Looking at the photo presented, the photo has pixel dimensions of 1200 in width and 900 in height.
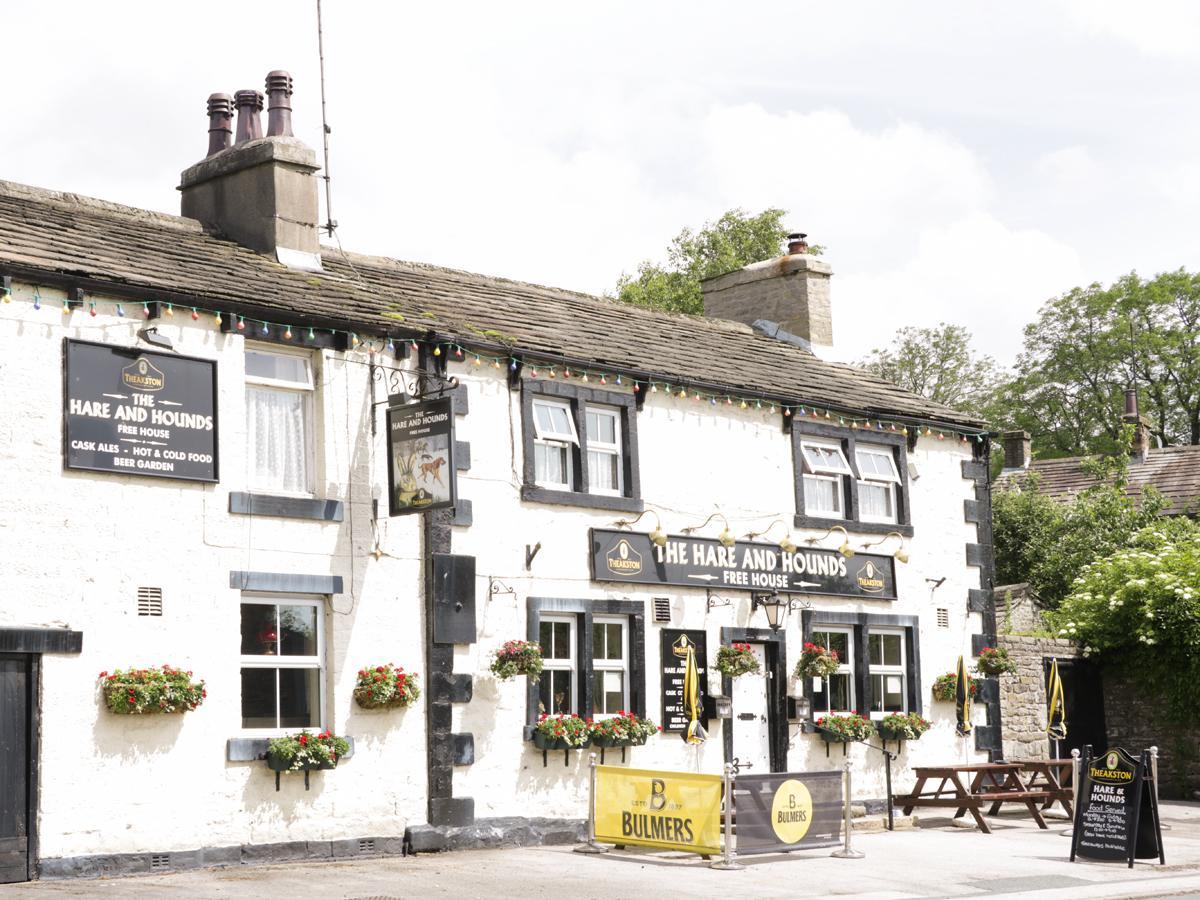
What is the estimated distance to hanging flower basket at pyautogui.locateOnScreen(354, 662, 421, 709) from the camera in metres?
16.3

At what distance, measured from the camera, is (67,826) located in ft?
46.5

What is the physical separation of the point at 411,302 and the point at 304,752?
19.5 ft

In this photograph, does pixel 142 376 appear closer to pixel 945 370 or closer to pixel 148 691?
pixel 148 691

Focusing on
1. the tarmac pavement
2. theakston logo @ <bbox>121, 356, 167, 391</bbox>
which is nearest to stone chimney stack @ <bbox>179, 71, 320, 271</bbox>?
theakston logo @ <bbox>121, 356, 167, 391</bbox>

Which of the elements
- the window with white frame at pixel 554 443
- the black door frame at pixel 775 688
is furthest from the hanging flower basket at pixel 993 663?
the window with white frame at pixel 554 443

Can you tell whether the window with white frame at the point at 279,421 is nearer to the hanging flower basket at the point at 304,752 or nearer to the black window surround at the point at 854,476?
the hanging flower basket at the point at 304,752

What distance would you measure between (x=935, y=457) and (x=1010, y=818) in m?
5.23

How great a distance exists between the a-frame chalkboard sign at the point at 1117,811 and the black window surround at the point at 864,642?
4747 millimetres

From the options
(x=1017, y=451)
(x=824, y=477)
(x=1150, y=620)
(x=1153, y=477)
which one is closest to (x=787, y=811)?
(x=824, y=477)

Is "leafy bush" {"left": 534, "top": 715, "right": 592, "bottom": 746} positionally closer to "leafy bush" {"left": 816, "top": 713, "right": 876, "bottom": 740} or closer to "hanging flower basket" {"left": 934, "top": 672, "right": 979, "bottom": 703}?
"leafy bush" {"left": 816, "top": 713, "right": 876, "bottom": 740}

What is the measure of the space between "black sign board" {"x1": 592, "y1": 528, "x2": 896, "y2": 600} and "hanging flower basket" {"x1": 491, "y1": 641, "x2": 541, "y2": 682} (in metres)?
1.72

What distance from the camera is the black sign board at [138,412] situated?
48.5 feet

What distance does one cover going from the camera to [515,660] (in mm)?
17422

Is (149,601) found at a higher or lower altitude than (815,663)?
higher
